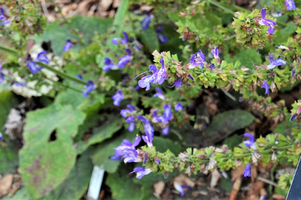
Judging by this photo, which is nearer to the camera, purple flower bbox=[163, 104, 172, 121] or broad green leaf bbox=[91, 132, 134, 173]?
purple flower bbox=[163, 104, 172, 121]

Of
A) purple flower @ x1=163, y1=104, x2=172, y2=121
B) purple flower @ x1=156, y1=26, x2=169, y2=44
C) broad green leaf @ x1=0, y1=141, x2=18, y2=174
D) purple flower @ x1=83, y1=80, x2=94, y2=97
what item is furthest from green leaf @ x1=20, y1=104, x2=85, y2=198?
purple flower @ x1=156, y1=26, x2=169, y2=44

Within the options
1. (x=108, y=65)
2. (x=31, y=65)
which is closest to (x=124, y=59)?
(x=108, y=65)

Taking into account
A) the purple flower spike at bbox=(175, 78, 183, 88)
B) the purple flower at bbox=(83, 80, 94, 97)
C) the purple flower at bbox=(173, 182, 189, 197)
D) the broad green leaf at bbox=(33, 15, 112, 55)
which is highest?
the purple flower spike at bbox=(175, 78, 183, 88)

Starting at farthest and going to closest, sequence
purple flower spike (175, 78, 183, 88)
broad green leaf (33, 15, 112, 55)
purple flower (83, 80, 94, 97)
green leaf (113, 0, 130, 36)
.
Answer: broad green leaf (33, 15, 112, 55)
green leaf (113, 0, 130, 36)
purple flower (83, 80, 94, 97)
purple flower spike (175, 78, 183, 88)

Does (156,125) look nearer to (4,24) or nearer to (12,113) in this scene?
(4,24)

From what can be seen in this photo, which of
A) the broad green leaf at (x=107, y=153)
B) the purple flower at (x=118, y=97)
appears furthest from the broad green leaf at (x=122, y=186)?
the purple flower at (x=118, y=97)

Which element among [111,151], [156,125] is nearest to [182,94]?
[156,125]

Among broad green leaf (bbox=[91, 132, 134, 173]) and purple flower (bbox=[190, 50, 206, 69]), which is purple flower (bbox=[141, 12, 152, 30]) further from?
purple flower (bbox=[190, 50, 206, 69])
